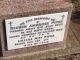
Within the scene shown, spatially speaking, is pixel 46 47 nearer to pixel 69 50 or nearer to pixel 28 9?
pixel 69 50

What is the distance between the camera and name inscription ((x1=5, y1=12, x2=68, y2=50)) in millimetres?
2074

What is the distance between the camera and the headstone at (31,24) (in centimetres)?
203

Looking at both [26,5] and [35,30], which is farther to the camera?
[35,30]

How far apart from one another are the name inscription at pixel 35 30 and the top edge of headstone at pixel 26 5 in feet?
0.25

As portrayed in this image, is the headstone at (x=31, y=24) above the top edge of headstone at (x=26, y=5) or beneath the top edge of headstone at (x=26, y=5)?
beneath

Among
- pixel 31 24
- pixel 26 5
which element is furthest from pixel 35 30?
pixel 26 5

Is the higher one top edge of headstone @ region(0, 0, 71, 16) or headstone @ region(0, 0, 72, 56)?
top edge of headstone @ region(0, 0, 71, 16)

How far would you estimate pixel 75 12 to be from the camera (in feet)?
9.52

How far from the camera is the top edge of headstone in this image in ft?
6.63

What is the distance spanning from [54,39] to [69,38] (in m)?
0.29

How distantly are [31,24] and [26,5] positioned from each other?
19 centimetres

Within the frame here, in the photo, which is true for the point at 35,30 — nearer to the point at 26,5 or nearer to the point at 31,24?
the point at 31,24

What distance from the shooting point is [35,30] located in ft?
7.14

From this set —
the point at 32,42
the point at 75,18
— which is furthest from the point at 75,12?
the point at 32,42
